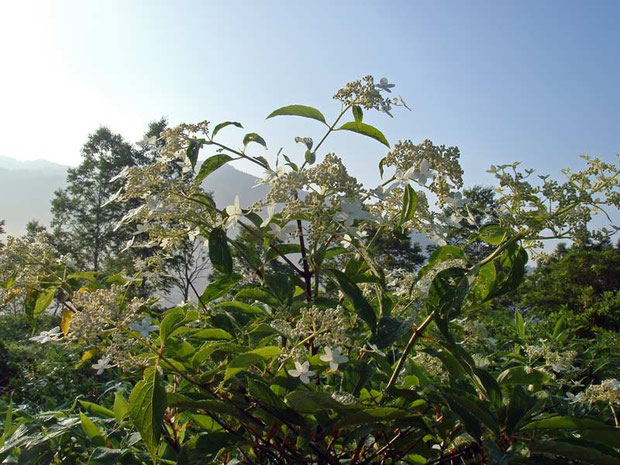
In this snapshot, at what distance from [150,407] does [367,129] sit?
2.43ft

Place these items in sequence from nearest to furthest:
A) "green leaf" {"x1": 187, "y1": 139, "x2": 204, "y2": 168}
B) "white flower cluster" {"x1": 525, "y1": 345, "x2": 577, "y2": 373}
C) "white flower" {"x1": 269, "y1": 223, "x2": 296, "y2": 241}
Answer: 1. "white flower" {"x1": 269, "y1": 223, "x2": 296, "y2": 241}
2. "green leaf" {"x1": 187, "y1": 139, "x2": 204, "y2": 168}
3. "white flower cluster" {"x1": 525, "y1": 345, "x2": 577, "y2": 373}

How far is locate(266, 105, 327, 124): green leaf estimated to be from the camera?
1.15 m

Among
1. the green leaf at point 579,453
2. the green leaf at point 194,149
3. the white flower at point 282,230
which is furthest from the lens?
the green leaf at point 194,149

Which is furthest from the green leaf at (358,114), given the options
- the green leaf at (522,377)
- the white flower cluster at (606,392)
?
the white flower cluster at (606,392)

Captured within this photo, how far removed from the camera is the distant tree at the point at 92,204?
81.8 ft

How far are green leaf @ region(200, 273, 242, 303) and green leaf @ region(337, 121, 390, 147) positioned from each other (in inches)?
17.3

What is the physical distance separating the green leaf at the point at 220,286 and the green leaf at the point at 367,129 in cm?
44

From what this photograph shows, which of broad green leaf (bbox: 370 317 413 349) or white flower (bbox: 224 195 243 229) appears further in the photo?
white flower (bbox: 224 195 243 229)

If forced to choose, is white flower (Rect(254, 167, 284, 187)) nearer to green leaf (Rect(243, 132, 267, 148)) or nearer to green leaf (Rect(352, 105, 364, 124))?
green leaf (Rect(243, 132, 267, 148))

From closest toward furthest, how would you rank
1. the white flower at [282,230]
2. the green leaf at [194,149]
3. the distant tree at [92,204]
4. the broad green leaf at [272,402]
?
the broad green leaf at [272,402] → the white flower at [282,230] → the green leaf at [194,149] → the distant tree at [92,204]

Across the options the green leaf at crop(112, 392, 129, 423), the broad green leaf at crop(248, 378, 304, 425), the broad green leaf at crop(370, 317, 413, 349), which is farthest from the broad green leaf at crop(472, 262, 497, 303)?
the green leaf at crop(112, 392, 129, 423)

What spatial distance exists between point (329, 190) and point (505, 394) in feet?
1.97

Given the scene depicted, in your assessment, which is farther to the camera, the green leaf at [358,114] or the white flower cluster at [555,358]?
the white flower cluster at [555,358]

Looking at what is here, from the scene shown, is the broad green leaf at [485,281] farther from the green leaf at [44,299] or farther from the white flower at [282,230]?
the green leaf at [44,299]
